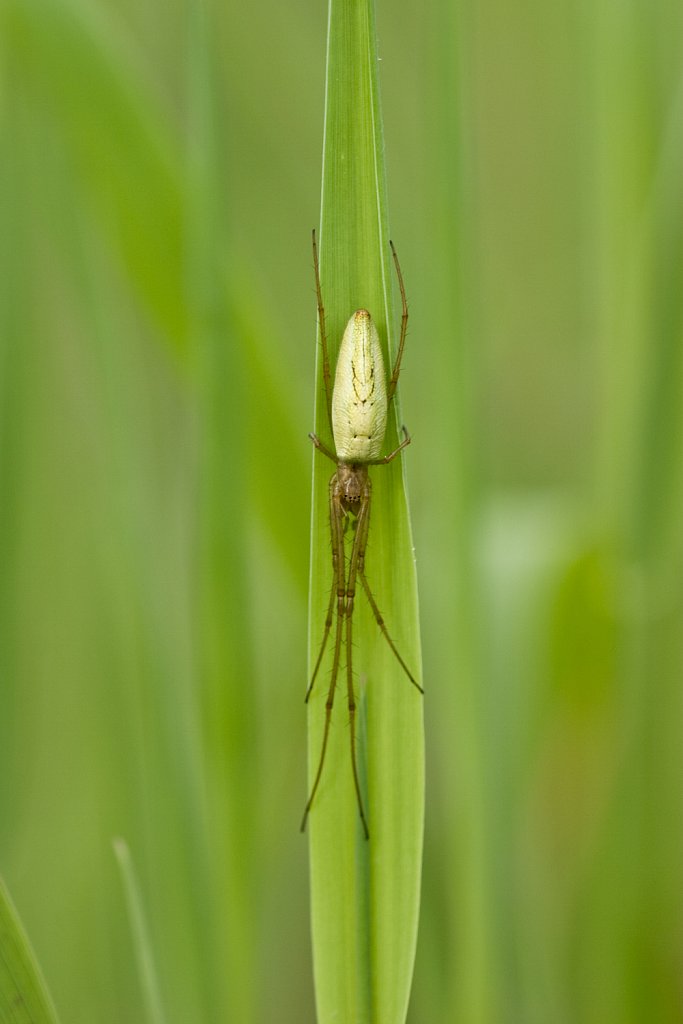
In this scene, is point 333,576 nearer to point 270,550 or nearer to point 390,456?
point 390,456

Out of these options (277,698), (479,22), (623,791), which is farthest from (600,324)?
(479,22)

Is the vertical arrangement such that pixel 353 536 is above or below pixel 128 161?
below

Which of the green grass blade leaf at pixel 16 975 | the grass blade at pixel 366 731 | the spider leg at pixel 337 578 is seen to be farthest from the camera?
the spider leg at pixel 337 578

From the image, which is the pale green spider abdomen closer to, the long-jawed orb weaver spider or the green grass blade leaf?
the long-jawed orb weaver spider

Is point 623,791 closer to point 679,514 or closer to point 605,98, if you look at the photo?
point 679,514

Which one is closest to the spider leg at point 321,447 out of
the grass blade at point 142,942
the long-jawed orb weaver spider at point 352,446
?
the long-jawed orb weaver spider at point 352,446

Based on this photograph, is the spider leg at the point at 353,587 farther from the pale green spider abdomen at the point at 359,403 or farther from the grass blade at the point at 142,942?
the grass blade at the point at 142,942

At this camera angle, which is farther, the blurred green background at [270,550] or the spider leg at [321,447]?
the blurred green background at [270,550]
